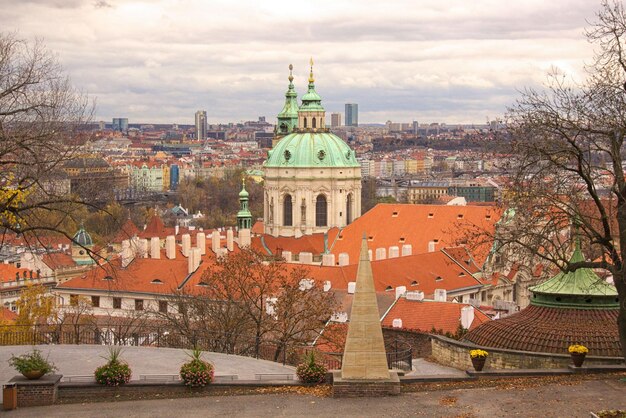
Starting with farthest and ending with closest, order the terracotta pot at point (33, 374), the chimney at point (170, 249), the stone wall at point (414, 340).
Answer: the chimney at point (170, 249) → the stone wall at point (414, 340) → the terracotta pot at point (33, 374)

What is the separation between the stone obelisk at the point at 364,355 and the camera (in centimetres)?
2200

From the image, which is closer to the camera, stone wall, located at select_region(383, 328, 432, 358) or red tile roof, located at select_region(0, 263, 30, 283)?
stone wall, located at select_region(383, 328, 432, 358)

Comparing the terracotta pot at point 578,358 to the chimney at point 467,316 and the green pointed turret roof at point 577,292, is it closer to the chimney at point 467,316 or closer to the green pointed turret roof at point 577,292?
the green pointed turret roof at point 577,292

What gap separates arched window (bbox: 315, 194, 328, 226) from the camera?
3290 inches

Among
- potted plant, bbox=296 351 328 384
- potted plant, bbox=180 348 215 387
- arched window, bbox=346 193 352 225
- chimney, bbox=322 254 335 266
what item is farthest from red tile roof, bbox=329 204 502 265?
potted plant, bbox=180 348 215 387

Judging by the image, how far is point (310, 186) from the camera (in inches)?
3290

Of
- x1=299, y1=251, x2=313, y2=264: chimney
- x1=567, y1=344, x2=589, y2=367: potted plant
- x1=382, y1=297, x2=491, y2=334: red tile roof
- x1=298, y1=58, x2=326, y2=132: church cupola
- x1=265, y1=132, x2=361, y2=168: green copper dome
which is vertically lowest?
x1=382, y1=297, x2=491, y2=334: red tile roof

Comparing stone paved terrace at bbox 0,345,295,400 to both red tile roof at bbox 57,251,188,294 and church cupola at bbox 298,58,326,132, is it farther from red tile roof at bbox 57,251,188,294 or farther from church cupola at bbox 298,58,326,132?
church cupola at bbox 298,58,326,132

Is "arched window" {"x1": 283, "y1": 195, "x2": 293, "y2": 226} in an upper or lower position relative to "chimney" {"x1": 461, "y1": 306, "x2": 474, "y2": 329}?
upper

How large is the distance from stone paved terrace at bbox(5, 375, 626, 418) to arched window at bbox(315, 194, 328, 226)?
61029 mm

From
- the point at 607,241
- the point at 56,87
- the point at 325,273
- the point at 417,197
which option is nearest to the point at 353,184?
the point at 325,273

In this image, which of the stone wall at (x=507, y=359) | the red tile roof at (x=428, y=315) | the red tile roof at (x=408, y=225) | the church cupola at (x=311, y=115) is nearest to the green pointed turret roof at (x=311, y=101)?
the church cupola at (x=311, y=115)

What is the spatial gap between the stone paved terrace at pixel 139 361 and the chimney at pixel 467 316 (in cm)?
1703

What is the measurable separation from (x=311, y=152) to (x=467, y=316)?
41.0m
